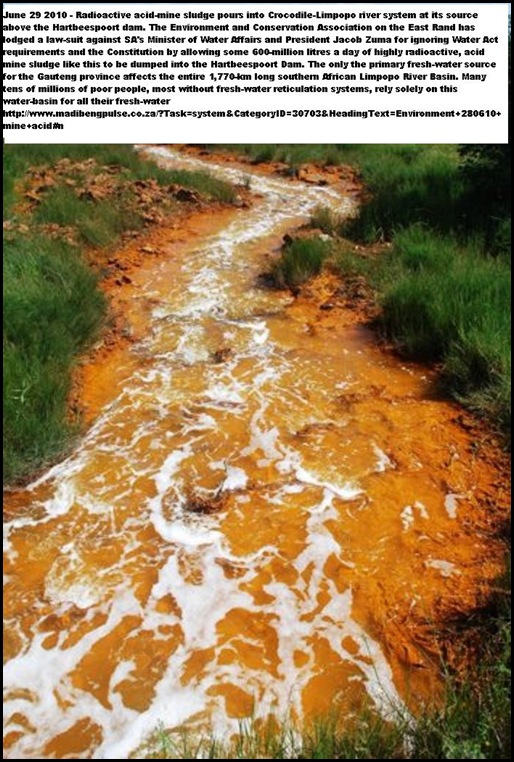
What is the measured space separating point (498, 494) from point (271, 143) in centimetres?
1278

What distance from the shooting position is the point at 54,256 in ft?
19.6

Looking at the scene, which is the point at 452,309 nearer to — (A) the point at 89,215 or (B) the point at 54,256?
(B) the point at 54,256

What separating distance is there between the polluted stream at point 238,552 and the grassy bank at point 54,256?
13.7 inches

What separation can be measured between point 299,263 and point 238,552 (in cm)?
421

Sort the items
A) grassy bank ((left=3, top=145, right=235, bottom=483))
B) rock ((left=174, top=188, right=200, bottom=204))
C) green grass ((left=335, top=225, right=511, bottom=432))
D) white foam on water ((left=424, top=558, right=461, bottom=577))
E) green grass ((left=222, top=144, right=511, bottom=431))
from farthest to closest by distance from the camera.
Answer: rock ((left=174, top=188, right=200, bottom=204)), green grass ((left=222, top=144, right=511, bottom=431)), green grass ((left=335, top=225, right=511, bottom=432)), grassy bank ((left=3, top=145, right=235, bottom=483)), white foam on water ((left=424, top=558, right=461, bottom=577))

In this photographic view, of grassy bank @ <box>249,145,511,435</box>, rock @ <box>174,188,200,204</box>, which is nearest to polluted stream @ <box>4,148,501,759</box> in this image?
grassy bank @ <box>249,145,511,435</box>

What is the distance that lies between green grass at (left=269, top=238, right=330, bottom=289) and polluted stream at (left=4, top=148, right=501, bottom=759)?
5.50 ft

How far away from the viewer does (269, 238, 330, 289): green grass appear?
6.48 metres

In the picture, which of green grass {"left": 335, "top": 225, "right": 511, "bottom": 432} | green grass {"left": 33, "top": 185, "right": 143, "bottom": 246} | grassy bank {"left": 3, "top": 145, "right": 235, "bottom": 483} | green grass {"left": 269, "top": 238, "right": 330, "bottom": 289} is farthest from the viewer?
green grass {"left": 33, "top": 185, "right": 143, "bottom": 246}

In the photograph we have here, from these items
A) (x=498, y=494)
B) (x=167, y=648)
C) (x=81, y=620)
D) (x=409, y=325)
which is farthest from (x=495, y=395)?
(x=81, y=620)

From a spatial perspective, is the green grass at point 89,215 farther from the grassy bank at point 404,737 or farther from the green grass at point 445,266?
the grassy bank at point 404,737

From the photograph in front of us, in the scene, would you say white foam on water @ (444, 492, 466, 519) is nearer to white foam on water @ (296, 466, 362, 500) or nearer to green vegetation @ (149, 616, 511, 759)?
white foam on water @ (296, 466, 362, 500)

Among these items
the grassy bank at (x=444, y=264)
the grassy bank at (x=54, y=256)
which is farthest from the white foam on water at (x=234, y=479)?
the grassy bank at (x=444, y=264)

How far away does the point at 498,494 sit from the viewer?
3.44m
